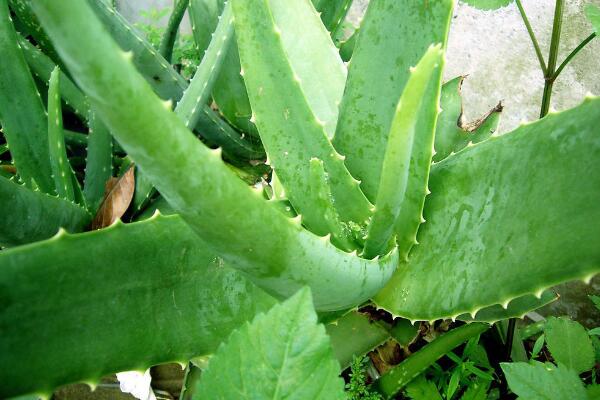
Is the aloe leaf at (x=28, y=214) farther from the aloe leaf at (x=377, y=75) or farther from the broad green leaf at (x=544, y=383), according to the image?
the broad green leaf at (x=544, y=383)

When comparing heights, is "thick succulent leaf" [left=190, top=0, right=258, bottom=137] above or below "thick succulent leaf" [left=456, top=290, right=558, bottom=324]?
above

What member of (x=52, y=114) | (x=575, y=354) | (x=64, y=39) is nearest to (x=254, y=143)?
(x=52, y=114)

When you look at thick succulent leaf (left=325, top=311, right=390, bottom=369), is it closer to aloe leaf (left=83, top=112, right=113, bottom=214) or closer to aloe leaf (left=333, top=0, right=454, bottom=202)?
aloe leaf (left=333, top=0, right=454, bottom=202)

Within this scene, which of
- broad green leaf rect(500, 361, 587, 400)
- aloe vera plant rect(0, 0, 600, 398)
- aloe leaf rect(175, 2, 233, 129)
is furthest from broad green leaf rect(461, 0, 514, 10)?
broad green leaf rect(500, 361, 587, 400)

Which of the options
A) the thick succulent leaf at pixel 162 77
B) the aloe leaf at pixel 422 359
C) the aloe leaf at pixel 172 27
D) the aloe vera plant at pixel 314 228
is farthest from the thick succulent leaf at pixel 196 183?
the aloe leaf at pixel 172 27

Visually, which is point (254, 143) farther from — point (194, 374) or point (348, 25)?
point (348, 25)

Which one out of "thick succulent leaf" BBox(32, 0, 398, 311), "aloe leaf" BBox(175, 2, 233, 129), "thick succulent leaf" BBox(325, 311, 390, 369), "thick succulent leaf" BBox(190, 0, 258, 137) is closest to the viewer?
"thick succulent leaf" BBox(32, 0, 398, 311)
